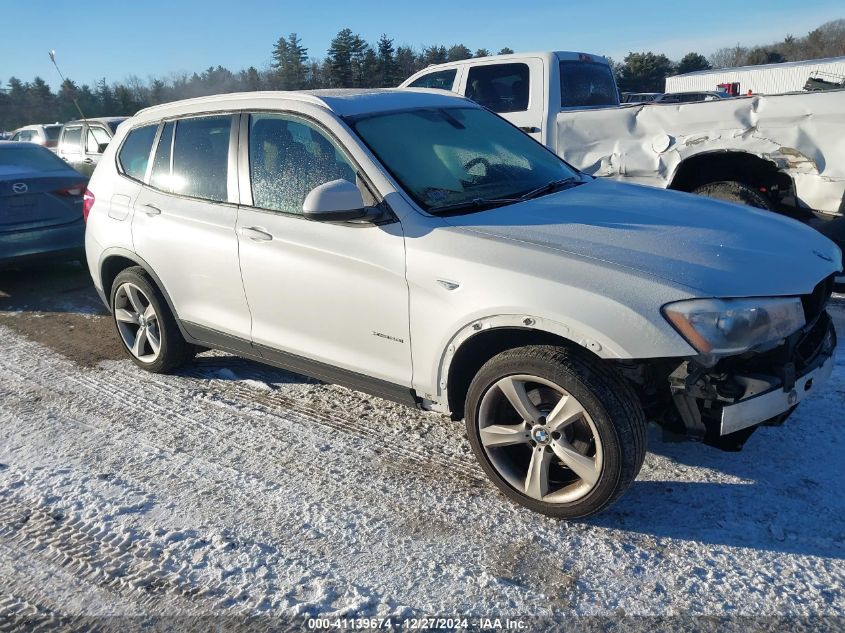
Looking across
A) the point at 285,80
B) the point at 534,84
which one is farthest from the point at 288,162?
the point at 285,80

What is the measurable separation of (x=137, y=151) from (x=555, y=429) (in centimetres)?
357

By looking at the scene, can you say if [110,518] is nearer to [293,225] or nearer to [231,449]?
[231,449]

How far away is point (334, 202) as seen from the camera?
10.4 feet

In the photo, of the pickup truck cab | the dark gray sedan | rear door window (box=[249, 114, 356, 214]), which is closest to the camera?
rear door window (box=[249, 114, 356, 214])

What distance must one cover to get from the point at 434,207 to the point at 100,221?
282 cm

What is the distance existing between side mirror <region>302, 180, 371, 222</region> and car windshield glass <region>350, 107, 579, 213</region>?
0.29 meters

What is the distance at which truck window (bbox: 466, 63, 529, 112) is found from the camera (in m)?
7.72

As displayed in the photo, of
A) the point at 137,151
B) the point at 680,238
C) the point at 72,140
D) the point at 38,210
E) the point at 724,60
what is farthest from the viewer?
the point at 724,60

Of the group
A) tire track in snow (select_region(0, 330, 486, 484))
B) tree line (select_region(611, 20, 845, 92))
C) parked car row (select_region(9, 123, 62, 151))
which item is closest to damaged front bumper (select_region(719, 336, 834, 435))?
tire track in snow (select_region(0, 330, 486, 484))

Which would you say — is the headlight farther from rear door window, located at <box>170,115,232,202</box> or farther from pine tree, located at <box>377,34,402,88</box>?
pine tree, located at <box>377,34,402,88</box>

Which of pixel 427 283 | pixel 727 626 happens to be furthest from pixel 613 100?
pixel 727 626

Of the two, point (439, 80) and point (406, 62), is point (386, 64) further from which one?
point (439, 80)

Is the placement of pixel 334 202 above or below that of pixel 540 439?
above

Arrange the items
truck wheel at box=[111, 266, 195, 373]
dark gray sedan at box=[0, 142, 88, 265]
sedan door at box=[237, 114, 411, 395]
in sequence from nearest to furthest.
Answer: sedan door at box=[237, 114, 411, 395] < truck wheel at box=[111, 266, 195, 373] < dark gray sedan at box=[0, 142, 88, 265]
